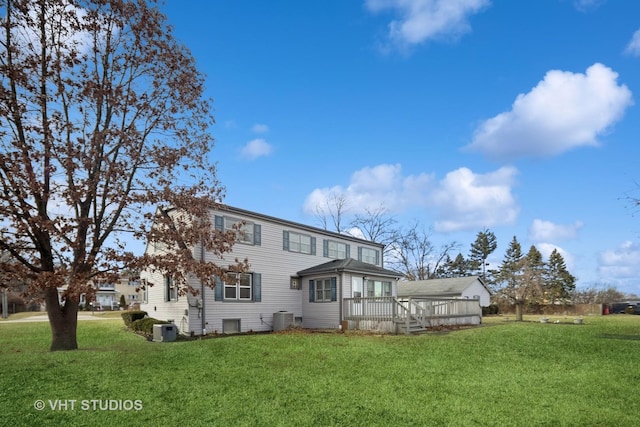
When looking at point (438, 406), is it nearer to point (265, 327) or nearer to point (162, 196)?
point (162, 196)

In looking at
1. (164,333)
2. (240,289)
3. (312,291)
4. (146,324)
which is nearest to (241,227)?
(240,289)

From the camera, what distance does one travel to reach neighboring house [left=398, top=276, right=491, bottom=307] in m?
35.1

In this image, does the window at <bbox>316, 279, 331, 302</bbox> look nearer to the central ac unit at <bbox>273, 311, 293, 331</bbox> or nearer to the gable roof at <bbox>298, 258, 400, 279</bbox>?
the gable roof at <bbox>298, 258, 400, 279</bbox>

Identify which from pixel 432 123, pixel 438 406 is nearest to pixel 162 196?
pixel 438 406

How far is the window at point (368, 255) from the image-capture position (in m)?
26.7

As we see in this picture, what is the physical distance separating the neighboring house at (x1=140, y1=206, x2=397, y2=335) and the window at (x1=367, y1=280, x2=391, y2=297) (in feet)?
0.18

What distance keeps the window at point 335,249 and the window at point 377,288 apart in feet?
10.3

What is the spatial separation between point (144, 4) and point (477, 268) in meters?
69.3

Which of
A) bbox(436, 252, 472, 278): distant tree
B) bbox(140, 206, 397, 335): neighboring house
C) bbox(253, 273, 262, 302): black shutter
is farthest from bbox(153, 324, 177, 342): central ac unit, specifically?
bbox(436, 252, 472, 278): distant tree

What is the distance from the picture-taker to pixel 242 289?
19.6 metres

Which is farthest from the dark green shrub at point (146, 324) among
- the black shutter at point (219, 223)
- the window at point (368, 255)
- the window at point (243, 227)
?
the window at point (368, 255)

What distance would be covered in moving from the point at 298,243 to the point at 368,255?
21.4ft

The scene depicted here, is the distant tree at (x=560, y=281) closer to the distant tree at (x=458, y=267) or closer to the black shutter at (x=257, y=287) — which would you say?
the distant tree at (x=458, y=267)

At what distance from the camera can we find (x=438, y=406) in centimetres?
627
